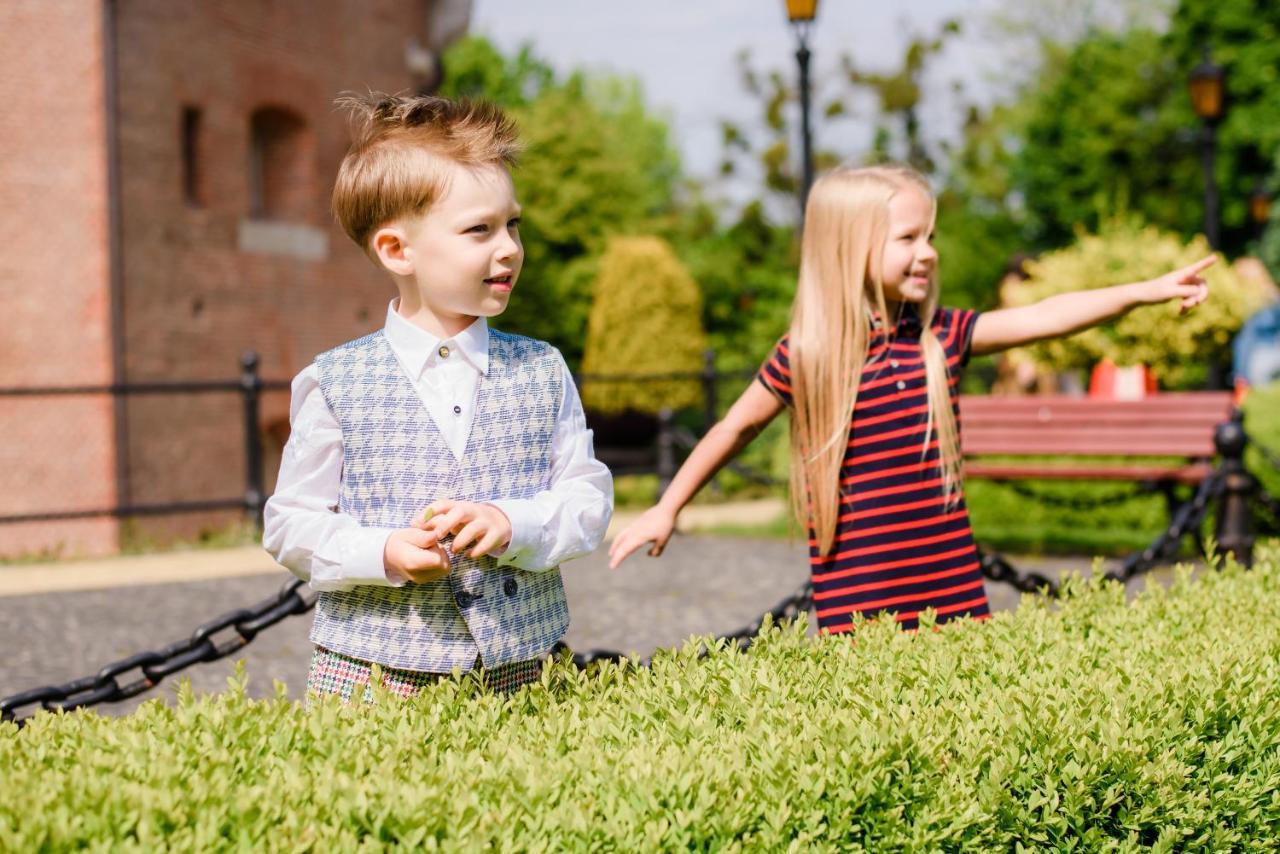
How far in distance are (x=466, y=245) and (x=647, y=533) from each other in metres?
0.88

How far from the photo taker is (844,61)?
90.6 ft

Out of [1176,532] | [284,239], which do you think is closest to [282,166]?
[284,239]

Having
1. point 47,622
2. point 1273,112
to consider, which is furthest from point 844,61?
point 47,622

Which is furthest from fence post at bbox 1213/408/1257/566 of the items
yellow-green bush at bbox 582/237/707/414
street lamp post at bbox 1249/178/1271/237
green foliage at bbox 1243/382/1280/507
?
street lamp post at bbox 1249/178/1271/237

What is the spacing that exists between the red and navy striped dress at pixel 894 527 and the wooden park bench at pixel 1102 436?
225 inches

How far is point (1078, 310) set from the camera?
3521mm

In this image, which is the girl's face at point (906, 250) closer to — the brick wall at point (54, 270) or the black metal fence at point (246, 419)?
the black metal fence at point (246, 419)

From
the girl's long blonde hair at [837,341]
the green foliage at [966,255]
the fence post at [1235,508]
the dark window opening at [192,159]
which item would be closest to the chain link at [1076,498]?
the fence post at [1235,508]

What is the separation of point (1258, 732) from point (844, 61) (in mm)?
26434

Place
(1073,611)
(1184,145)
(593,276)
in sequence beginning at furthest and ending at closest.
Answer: (1184,145), (593,276), (1073,611)

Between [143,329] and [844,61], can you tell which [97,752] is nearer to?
[143,329]

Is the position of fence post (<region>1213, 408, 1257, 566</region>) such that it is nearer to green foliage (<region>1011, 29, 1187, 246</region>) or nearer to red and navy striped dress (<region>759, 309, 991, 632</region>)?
red and navy striped dress (<region>759, 309, 991, 632</region>)

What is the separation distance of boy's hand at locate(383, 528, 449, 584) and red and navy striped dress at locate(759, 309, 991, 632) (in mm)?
1335

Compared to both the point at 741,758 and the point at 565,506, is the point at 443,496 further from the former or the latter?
the point at 741,758
